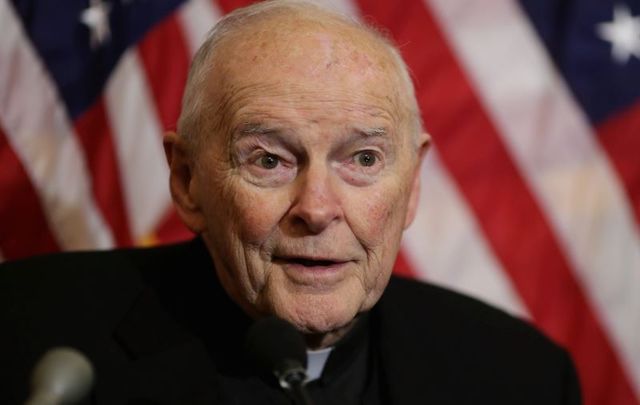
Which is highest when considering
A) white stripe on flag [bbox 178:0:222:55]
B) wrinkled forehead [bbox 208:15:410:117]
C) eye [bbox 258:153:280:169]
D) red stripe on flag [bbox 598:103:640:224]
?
wrinkled forehead [bbox 208:15:410:117]

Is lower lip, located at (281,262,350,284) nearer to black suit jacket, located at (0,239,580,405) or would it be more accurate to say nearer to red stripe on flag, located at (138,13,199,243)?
black suit jacket, located at (0,239,580,405)

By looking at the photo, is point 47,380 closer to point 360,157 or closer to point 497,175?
point 360,157

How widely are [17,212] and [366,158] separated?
48.9 inches

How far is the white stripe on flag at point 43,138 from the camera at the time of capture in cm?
263

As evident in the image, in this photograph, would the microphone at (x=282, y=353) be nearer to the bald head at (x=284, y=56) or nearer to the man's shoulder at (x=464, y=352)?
the bald head at (x=284, y=56)

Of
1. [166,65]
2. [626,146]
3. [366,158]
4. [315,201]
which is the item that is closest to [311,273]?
[315,201]

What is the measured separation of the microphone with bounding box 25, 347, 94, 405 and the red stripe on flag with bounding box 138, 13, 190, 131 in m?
1.55

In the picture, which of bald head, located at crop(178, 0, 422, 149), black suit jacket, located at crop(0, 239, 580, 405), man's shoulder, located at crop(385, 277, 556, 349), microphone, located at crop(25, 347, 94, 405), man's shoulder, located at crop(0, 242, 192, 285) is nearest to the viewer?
microphone, located at crop(25, 347, 94, 405)

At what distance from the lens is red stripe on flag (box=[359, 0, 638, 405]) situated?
2.70 metres

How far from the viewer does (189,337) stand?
1.93 metres

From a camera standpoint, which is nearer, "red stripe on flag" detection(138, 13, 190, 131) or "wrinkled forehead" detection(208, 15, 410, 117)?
"wrinkled forehead" detection(208, 15, 410, 117)

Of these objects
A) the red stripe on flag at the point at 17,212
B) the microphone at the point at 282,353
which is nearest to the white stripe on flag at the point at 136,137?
the red stripe on flag at the point at 17,212

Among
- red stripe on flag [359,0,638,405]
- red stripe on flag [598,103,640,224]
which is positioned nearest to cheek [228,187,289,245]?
red stripe on flag [359,0,638,405]

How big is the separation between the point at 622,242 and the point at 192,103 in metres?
1.39
